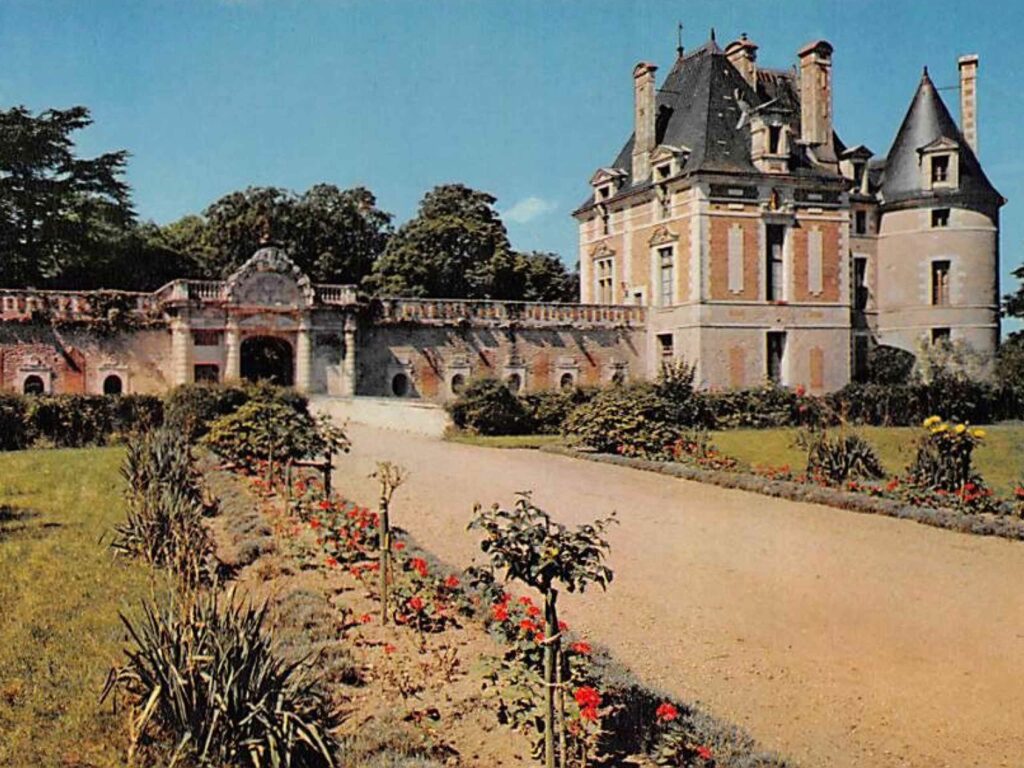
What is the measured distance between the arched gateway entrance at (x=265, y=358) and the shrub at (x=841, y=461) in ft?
57.7

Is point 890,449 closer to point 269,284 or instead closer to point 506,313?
point 506,313

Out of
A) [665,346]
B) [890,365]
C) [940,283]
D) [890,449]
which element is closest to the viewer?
[890,449]

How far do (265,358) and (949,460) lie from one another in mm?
21256

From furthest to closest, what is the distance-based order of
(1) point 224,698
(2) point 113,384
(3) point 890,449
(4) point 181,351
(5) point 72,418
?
(4) point 181,351, (2) point 113,384, (3) point 890,449, (5) point 72,418, (1) point 224,698

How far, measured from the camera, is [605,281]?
1238 inches

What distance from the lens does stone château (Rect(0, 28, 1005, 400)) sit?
24.7 m

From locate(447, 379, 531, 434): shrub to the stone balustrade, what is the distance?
862 cm

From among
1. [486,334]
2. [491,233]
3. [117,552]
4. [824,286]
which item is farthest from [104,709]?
[491,233]

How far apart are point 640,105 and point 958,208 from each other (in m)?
10.2

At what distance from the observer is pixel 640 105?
95.2 feet

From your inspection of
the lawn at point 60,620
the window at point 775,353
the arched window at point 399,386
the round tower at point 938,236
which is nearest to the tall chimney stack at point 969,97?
the round tower at point 938,236

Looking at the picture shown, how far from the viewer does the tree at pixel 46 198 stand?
32062 mm

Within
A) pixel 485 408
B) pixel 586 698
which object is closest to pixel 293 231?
pixel 485 408

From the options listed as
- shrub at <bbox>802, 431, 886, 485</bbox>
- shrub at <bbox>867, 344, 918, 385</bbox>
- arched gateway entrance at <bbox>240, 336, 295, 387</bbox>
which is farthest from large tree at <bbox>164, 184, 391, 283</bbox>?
shrub at <bbox>802, 431, 886, 485</bbox>
